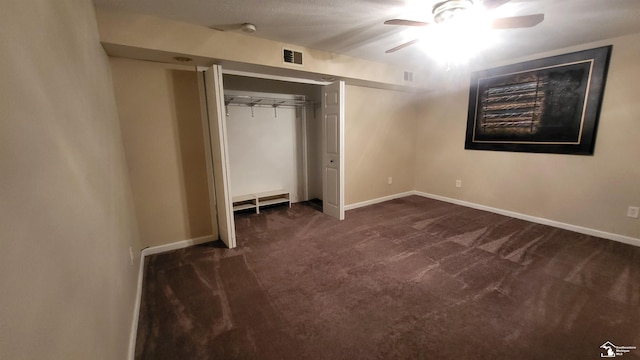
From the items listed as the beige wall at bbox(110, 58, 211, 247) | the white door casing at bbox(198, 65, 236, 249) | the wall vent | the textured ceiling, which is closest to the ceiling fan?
the textured ceiling

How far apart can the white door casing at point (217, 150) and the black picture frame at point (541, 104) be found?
398 centimetres

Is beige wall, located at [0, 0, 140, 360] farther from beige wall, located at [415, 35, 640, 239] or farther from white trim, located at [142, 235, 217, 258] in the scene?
beige wall, located at [415, 35, 640, 239]

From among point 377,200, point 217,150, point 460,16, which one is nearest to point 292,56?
point 217,150

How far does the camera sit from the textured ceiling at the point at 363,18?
6.90 ft

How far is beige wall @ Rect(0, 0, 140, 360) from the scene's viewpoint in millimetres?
603

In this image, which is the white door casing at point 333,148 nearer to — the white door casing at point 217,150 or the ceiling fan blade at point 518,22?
the white door casing at point 217,150

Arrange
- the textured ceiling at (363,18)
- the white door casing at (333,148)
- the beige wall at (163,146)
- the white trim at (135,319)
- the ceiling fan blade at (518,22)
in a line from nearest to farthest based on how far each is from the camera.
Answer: the white trim at (135,319) < the ceiling fan blade at (518,22) < the textured ceiling at (363,18) < the beige wall at (163,146) < the white door casing at (333,148)

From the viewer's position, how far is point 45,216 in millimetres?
780

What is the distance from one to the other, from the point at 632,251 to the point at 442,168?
8.31 feet

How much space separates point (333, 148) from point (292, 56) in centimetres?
139

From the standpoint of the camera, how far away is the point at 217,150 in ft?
9.21

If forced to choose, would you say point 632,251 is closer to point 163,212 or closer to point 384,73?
point 384,73

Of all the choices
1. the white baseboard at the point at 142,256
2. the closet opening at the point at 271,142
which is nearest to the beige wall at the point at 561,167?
the closet opening at the point at 271,142

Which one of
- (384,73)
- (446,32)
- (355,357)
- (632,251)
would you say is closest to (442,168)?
(384,73)
